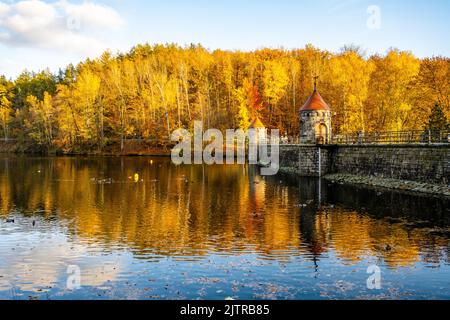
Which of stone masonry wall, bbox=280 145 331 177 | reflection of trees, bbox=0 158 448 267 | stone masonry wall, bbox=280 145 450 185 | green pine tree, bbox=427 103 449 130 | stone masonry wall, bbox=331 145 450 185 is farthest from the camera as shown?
stone masonry wall, bbox=280 145 331 177

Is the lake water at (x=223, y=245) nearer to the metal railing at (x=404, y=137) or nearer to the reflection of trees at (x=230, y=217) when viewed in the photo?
the reflection of trees at (x=230, y=217)

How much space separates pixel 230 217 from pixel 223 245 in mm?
6601

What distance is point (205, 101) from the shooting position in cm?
9550

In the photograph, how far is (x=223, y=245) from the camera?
20.1m

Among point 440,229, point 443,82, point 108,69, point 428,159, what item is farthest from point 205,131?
point 440,229

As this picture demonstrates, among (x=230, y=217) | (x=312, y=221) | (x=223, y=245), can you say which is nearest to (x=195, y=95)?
(x=230, y=217)

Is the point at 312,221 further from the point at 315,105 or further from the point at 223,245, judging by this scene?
the point at 315,105

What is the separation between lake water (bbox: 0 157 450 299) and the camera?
14680 mm
